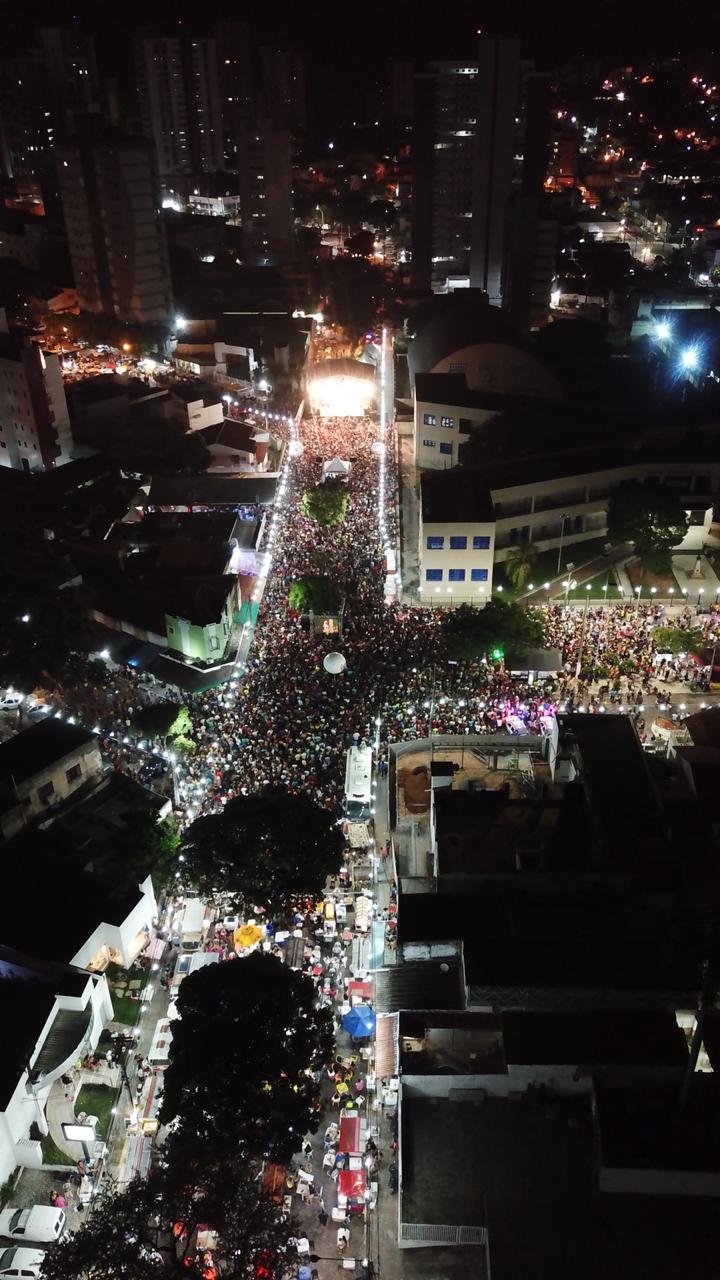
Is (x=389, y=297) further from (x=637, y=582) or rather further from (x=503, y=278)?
(x=637, y=582)

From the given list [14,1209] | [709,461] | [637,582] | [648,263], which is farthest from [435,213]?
[14,1209]

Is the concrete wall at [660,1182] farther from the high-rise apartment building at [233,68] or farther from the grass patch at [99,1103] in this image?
the high-rise apartment building at [233,68]

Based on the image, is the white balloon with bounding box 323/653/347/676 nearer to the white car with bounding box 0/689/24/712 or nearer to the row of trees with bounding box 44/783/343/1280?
the row of trees with bounding box 44/783/343/1280

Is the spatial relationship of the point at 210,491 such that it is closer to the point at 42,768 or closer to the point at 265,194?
the point at 42,768

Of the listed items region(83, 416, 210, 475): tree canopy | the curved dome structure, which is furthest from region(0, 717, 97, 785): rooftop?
the curved dome structure

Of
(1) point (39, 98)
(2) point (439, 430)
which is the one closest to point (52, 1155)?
(2) point (439, 430)

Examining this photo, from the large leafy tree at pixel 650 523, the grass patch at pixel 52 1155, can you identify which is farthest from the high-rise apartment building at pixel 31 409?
the grass patch at pixel 52 1155
